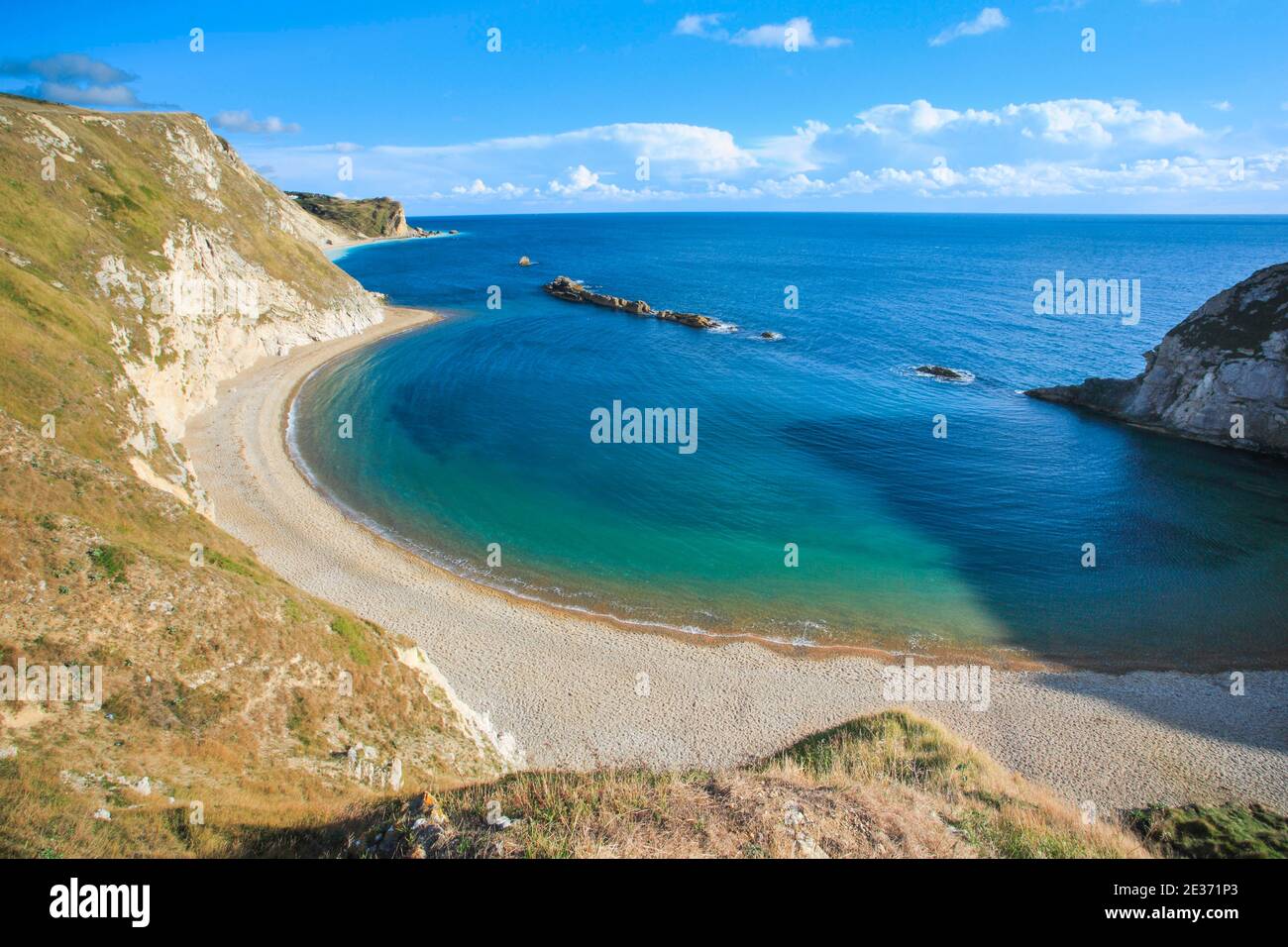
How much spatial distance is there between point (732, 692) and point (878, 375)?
54965 millimetres

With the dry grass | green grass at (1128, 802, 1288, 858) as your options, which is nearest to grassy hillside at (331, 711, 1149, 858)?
green grass at (1128, 802, 1288, 858)

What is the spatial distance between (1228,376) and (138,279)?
288 ft

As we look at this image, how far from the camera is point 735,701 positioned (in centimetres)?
2572

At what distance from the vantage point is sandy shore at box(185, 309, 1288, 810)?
22.6 metres

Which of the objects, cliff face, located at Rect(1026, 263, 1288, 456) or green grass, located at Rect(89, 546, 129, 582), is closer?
green grass, located at Rect(89, 546, 129, 582)

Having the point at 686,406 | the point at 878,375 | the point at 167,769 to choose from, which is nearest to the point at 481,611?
the point at 167,769

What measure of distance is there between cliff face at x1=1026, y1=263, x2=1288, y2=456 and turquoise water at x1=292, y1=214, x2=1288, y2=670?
10.3 feet

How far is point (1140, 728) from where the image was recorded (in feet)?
79.8

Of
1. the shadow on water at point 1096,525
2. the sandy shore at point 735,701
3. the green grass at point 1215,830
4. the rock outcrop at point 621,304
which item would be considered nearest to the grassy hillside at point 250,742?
the green grass at point 1215,830

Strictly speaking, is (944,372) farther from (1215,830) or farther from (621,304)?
(1215,830)

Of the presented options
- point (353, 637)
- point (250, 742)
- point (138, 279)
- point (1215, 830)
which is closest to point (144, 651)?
point (250, 742)

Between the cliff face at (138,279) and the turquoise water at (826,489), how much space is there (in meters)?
9.26

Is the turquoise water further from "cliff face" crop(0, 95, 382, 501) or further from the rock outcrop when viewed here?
"cliff face" crop(0, 95, 382, 501)
